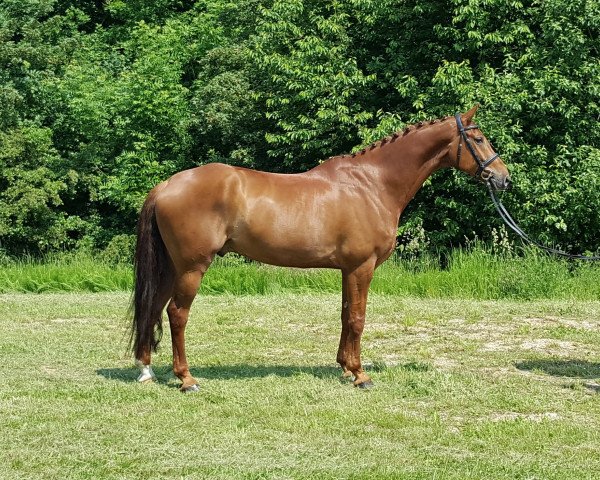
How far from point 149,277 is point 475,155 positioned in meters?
2.94

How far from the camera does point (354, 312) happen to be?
285 inches

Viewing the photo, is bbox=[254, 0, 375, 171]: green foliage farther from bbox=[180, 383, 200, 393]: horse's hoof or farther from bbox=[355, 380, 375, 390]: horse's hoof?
bbox=[180, 383, 200, 393]: horse's hoof

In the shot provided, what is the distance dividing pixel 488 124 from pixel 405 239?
3.52 metres

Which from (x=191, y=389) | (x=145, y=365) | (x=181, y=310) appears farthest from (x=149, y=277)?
(x=191, y=389)

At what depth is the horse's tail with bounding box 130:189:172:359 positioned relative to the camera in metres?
7.09

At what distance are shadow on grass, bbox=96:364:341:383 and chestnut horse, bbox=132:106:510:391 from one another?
0.77ft

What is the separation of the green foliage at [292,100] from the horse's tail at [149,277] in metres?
9.97

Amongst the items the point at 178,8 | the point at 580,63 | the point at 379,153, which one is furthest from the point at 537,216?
the point at 178,8

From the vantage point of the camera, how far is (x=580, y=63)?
1605 cm

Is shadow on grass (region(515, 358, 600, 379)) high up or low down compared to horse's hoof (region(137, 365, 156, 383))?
up

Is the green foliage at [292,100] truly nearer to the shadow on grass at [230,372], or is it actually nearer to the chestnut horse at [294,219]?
the chestnut horse at [294,219]

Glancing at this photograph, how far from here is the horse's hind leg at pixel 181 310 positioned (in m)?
6.95

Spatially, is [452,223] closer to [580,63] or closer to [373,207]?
[580,63]

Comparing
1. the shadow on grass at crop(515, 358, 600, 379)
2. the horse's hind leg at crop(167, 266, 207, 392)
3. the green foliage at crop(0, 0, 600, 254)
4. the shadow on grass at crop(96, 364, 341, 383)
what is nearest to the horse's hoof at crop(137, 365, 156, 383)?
the shadow on grass at crop(96, 364, 341, 383)
